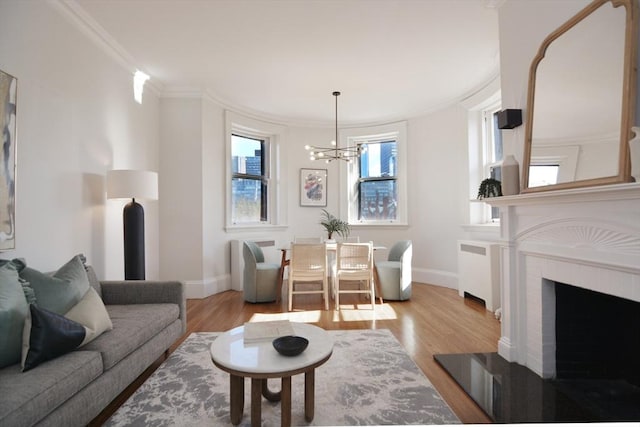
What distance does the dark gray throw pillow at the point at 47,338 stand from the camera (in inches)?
59.8

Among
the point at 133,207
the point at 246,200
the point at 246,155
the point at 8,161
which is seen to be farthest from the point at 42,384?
the point at 246,155

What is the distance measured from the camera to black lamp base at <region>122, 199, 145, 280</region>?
124 inches

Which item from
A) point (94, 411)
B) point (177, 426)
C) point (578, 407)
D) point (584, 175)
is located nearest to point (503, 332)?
point (578, 407)

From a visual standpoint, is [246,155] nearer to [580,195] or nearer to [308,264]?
[308,264]

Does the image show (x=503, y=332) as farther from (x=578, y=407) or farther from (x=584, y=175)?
(x=584, y=175)

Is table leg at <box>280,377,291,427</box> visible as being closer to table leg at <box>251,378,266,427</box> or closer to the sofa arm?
table leg at <box>251,378,266,427</box>

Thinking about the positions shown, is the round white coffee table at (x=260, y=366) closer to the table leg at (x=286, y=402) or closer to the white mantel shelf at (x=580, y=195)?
the table leg at (x=286, y=402)

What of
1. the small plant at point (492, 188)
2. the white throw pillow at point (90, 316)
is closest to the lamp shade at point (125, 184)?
the white throw pillow at point (90, 316)

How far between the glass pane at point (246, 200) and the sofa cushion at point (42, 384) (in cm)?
369

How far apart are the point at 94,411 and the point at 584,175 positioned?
113 inches

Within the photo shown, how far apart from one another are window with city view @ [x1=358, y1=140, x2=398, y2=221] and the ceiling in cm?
113

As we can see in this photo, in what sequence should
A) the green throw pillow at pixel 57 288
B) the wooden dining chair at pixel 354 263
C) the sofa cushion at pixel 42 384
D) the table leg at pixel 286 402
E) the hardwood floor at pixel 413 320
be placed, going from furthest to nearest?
1. the wooden dining chair at pixel 354 263
2. the hardwood floor at pixel 413 320
3. the green throw pillow at pixel 57 288
4. the table leg at pixel 286 402
5. the sofa cushion at pixel 42 384

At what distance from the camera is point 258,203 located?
5.68m

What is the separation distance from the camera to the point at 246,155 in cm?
558
